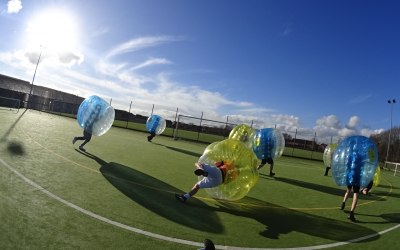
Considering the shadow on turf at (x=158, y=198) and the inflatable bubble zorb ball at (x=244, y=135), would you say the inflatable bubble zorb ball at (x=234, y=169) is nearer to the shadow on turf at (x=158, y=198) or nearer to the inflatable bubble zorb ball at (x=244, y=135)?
the shadow on turf at (x=158, y=198)

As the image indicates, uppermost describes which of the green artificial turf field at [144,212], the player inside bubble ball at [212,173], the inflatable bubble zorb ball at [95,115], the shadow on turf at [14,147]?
the inflatable bubble zorb ball at [95,115]

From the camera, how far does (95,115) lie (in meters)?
12.6

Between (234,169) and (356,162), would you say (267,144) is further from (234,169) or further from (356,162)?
(234,169)

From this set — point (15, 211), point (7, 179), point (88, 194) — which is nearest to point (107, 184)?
point (88, 194)

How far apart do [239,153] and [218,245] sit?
255 cm

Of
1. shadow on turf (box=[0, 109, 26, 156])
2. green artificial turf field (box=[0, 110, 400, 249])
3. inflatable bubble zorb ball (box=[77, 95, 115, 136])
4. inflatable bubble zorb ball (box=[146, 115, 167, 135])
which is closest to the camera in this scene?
green artificial turf field (box=[0, 110, 400, 249])

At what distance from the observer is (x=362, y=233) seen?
738 centimetres

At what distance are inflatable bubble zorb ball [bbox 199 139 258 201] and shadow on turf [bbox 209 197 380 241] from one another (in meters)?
0.46

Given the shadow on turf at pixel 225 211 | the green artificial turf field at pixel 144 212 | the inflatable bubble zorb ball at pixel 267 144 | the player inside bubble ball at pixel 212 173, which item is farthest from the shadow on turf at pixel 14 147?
the inflatable bubble zorb ball at pixel 267 144

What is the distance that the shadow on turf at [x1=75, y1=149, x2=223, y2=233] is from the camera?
6441 millimetres

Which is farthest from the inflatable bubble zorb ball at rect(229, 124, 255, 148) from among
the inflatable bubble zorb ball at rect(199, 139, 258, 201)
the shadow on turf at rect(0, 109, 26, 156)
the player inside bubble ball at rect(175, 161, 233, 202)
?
the shadow on turf at rect(0, 109, 26, 156)

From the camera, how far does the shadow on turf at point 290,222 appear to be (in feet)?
22.6

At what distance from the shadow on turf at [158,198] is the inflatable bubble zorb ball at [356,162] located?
4.03 m

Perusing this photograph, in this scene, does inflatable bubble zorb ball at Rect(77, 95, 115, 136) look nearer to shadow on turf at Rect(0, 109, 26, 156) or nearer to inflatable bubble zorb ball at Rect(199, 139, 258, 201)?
shadow on turf at Rect(0, 109, 26, 156)
